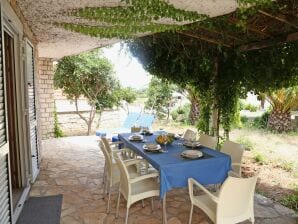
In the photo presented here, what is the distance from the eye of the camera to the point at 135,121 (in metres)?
7.94

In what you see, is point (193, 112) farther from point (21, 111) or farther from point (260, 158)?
point (21, 111)

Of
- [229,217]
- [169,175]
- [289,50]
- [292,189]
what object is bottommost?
[292,189]

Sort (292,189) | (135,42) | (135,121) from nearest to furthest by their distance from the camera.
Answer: (292,189) < (135,42) < (135,121)

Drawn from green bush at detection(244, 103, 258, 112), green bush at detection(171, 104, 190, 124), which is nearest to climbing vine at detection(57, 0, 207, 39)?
green bush at detection(171, 104, 190, 124)

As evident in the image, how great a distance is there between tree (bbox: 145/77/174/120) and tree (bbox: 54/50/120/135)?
7.15 ft

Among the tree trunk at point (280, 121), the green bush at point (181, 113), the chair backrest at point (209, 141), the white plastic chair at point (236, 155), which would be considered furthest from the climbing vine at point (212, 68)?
the green bush at point (181, 113)

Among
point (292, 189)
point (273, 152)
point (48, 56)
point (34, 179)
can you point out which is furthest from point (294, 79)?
point (48, 56)

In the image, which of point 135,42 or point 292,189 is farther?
point 135,42

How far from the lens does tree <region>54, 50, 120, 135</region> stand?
8352mm

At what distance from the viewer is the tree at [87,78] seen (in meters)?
8.35

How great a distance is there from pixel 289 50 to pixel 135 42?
319cm

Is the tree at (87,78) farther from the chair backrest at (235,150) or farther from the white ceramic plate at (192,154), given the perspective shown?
the white ceramic plate at (192,154)

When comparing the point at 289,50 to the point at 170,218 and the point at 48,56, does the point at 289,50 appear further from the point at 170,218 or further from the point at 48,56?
the point at 48,56

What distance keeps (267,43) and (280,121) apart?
5715 millimetres
